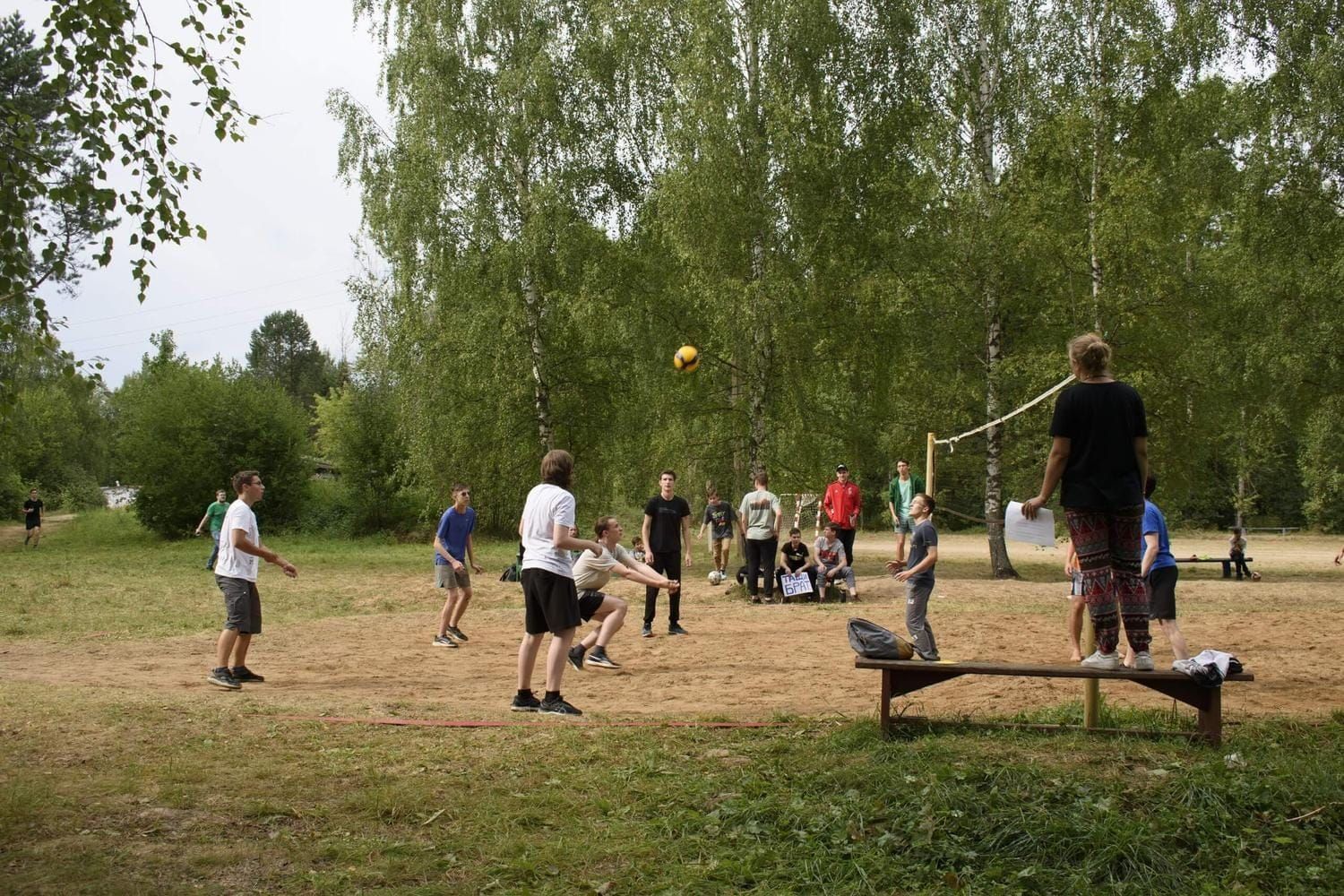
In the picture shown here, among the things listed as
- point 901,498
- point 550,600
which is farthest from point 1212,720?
point 901,498

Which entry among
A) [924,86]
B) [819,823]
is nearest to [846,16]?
[924,86]

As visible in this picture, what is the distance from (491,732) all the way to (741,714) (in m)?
1.79

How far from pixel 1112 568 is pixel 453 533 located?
28.6 feet

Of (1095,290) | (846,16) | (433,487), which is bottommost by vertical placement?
(433,487)

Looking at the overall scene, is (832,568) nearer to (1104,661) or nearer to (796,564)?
(796,564)

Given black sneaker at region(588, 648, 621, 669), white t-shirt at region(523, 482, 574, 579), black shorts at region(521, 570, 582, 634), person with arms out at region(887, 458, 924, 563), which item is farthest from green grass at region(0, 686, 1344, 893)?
person with arms out at region(887, 458, 924, 563)

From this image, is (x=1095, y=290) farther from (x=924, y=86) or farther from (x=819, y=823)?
(x=819, y=823)

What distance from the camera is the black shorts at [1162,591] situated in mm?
8602

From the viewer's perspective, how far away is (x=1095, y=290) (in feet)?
69.9

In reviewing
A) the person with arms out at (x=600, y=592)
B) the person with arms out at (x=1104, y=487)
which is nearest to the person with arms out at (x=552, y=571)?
the person with arms out at (x=600, y=592)

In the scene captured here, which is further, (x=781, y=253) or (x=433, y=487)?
(x=433, y=487)

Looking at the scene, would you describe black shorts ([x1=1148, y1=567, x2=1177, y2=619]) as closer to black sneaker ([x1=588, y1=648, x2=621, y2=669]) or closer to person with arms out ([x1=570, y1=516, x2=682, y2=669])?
person with arms out ([x1=570, y1=516, x2=682, y2=669])

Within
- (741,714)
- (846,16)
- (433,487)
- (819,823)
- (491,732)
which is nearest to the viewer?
(819,823)

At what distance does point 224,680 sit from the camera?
9.90 meters
